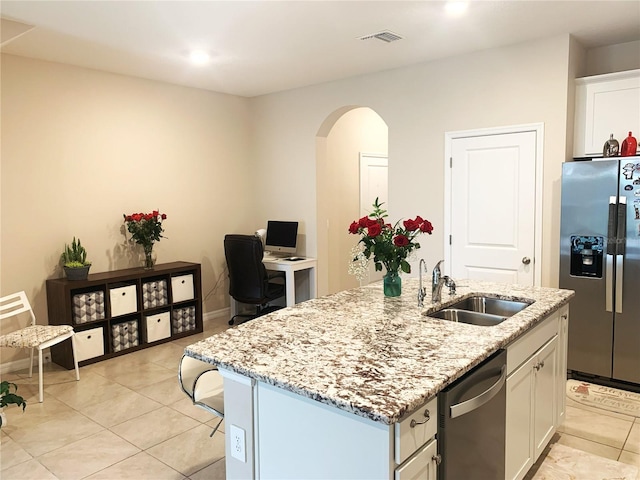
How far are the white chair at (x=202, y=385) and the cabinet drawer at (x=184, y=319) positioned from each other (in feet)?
8.67

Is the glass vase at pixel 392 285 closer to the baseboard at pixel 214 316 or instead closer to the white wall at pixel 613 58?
the white wall at pixel 613 58

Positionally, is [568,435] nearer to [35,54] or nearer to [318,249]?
[318,249]

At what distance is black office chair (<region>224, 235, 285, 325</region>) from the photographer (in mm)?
5027

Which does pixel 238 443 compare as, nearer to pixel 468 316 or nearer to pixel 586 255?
pixel 468 316

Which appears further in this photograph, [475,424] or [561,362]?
[561,362]

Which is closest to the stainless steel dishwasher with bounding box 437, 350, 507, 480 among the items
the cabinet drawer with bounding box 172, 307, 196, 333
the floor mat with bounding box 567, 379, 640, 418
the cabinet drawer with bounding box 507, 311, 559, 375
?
the cabinet drawer with bounding box 507, 311, 559, 375

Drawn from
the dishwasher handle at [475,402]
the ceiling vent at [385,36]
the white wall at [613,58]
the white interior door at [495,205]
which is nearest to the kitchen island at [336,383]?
the dishwasher handle at [475,402]

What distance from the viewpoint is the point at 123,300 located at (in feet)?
14.7

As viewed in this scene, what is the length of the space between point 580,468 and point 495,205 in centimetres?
219

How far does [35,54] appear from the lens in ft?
13.4

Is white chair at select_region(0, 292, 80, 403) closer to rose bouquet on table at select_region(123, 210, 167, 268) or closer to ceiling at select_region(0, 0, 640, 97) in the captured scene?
rose bouquet on table at select_region(123, 210, 167, 268)

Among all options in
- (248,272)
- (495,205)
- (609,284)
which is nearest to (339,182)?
(248,272)

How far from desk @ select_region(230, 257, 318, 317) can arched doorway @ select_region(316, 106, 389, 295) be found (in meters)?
0.09

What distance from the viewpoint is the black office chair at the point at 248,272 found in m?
5.03
